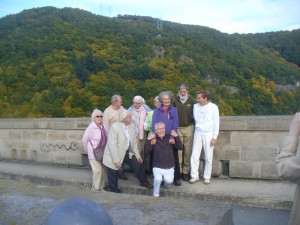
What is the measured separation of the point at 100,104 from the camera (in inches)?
708

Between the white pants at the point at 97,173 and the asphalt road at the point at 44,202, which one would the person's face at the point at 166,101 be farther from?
the asphalt road at the point at 44,202

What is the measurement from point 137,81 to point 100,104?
7339 millimetres

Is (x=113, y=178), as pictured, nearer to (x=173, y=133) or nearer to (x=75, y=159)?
(x=173, y=133)

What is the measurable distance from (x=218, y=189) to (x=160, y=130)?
A: 1.36m

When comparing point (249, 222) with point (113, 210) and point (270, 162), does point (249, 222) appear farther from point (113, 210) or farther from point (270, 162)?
point (113, 210)

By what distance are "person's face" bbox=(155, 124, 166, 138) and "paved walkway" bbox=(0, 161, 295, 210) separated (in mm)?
936

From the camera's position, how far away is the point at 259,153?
6789 mm

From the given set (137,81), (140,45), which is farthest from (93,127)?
(140,45)

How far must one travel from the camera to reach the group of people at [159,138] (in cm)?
618

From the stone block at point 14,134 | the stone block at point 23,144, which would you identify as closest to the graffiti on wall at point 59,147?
the stone block at point 23,144

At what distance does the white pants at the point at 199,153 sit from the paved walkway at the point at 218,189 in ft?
0.69

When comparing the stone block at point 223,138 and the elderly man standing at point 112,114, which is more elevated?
the elderly man standing at point 112,114

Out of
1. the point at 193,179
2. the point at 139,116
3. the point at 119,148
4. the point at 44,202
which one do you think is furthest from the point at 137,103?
the point at 44,202

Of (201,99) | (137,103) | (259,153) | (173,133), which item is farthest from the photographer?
(137,103)
